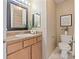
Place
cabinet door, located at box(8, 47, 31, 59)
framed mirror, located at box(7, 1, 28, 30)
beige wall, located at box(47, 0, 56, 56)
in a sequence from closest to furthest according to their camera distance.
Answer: cabinet door, located at box(8, 47, 31, 59) < framed mirror, located at box(7, 1, 28, 30) < beige wall, located at box(47, 0, 56, 56)

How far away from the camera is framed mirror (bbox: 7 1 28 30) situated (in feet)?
8.61

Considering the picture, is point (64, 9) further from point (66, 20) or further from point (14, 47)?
point (14, 47)

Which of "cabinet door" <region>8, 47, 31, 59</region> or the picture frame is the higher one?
the picture frame

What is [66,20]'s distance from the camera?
5129 mm

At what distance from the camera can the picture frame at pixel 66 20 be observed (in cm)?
502

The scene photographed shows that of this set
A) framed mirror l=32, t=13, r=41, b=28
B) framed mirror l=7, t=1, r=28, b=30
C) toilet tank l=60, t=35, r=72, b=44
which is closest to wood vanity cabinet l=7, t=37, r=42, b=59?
framed mirror l=7, t=1, r=28, b=30

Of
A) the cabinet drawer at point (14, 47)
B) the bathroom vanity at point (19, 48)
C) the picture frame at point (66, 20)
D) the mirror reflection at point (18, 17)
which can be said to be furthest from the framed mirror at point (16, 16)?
the picture frame at point (66, 20)

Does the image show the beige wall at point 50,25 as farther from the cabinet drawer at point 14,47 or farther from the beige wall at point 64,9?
the cabinet drawer at point 14,47

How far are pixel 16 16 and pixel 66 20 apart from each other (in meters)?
2.82

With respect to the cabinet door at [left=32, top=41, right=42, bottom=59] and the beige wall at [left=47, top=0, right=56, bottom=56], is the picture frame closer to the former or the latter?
the beige wall at [left=47, top=0, right=56, bottom=56]

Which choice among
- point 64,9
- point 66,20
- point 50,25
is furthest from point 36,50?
point 64,9

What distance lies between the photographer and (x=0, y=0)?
→ 110cm

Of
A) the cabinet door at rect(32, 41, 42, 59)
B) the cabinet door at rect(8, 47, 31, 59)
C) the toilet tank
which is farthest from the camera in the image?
the toilet tank

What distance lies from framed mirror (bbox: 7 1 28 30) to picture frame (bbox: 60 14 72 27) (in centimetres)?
217
